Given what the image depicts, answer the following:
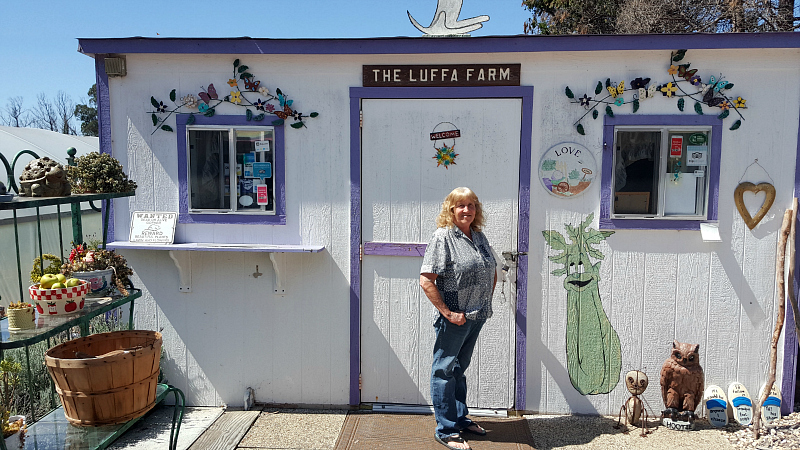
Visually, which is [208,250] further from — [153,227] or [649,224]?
[649,224]

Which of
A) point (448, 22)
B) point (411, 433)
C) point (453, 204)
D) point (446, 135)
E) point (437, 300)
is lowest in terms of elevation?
point (411, 433)

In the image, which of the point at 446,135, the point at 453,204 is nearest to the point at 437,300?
the point at 453,204

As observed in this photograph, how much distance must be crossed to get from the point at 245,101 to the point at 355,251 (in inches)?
57.8

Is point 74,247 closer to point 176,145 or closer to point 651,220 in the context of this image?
point 176,145

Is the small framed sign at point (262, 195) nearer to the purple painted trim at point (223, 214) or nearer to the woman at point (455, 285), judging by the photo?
the purple painted trim at point (223, 214)

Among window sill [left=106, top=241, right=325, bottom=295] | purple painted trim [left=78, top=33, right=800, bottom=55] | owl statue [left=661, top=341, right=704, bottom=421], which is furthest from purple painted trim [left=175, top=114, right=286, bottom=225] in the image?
owl statue [left=661, top=341, right=704, bottom=421]

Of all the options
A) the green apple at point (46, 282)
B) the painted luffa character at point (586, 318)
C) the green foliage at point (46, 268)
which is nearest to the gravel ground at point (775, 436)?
the painted luffa character at point (586, 318)

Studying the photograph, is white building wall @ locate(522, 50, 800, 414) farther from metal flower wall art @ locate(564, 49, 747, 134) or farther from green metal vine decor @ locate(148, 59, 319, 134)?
green metal vine decor @ locate(148, 59, 319, 134)

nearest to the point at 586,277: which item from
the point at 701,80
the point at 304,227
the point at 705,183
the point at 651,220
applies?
the point at 651,220

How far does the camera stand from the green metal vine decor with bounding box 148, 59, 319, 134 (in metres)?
4.34

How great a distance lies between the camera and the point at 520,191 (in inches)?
168

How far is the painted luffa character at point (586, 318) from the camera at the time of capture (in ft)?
14.1

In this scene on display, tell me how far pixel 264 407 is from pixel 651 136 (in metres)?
3.77

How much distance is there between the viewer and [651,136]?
4211 millimetres
